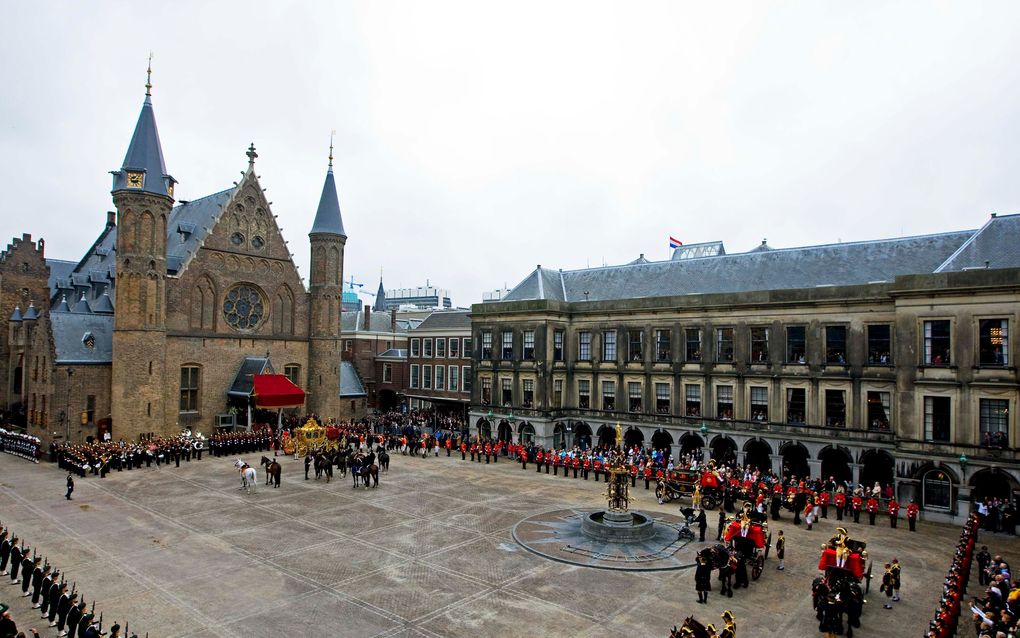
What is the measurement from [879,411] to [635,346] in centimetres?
1441

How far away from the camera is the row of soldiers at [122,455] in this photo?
105 feet

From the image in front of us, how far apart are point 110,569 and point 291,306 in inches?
1342

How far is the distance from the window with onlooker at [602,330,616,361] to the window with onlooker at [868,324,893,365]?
50.1 feet

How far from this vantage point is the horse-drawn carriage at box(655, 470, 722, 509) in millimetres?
26562

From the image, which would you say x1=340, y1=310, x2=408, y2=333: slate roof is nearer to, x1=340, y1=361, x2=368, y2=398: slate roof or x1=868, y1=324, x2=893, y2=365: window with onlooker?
x1=340, y1=361, x2=368, y2=398: slate roof

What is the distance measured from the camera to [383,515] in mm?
24656

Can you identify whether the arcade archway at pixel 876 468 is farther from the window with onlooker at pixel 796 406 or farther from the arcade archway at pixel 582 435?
the arcade archway at pixel 582 435

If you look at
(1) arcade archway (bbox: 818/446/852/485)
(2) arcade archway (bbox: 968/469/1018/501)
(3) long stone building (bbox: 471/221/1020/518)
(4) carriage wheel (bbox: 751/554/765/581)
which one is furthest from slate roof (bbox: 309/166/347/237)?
(2) arcade archway (bbox: 968/469/1018/501)

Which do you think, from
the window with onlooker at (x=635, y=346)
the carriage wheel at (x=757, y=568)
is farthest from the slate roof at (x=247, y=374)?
the carriage wheel at (x=757, y=568)

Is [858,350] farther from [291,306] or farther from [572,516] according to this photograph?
[291,306]

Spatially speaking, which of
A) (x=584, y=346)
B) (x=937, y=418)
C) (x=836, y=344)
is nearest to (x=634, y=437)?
(x=584, y=346)

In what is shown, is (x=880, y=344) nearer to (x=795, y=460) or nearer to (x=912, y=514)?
(x=795, y=460)

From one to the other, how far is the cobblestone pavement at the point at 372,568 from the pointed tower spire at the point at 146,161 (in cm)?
1965

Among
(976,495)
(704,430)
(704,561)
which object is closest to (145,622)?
(704,561)
